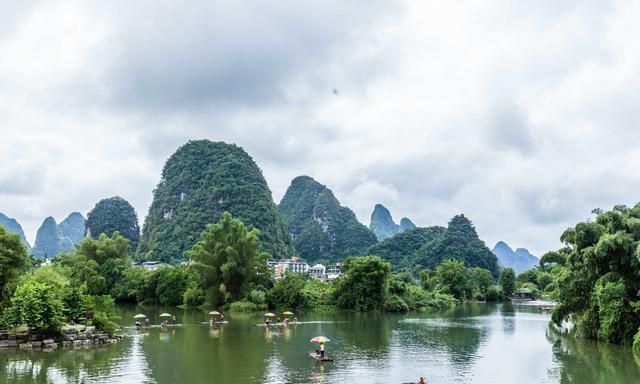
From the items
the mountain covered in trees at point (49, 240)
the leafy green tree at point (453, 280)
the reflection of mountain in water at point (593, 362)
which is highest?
the mountain covered in trees at point (49, 240)

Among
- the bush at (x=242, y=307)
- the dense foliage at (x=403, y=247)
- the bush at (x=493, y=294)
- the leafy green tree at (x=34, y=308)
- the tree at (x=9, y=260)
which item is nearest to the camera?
the leafy green tree at (x=34, y=308)

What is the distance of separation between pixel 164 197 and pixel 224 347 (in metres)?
89.5

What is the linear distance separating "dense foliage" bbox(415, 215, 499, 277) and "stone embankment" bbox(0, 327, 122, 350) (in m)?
86.4

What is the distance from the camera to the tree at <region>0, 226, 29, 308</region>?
2498cm

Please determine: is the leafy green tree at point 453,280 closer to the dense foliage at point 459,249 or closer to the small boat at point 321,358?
the dense foliage at point 459,249

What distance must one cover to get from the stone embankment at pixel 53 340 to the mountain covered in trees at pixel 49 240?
14032cm

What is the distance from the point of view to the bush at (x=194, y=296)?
51969mm

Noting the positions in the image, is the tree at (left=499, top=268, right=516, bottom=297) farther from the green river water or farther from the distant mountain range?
the distant mountain range

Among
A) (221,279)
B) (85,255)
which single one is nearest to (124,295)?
(85,255)

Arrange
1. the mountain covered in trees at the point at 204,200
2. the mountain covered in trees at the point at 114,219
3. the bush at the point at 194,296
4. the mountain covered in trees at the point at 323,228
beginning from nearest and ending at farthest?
the bush at the point at 194,296
the mountain covered in trees at the point at 204,200
the mountain covered in trees at the point at 114,219
the mountain covered in trees at the point at 323,228

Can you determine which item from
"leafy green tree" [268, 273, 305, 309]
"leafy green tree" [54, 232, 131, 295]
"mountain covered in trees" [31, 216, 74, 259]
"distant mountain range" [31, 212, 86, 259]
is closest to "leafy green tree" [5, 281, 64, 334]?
"leafy green tree" [268, 273, 305, 309]

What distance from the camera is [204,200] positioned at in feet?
339

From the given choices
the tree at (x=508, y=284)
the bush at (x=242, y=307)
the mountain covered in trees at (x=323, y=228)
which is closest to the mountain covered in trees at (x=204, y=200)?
the mountain covered in trees at (x=323, y=228)

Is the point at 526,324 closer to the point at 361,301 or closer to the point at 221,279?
the point at 361,301
